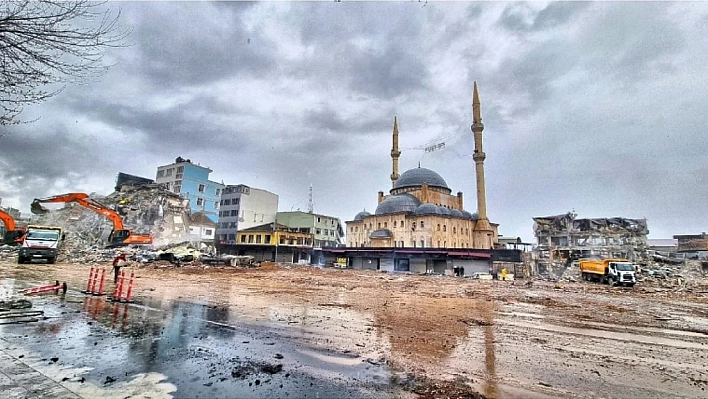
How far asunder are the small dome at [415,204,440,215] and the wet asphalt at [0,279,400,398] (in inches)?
1991

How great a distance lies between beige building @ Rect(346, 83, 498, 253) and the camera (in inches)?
2205

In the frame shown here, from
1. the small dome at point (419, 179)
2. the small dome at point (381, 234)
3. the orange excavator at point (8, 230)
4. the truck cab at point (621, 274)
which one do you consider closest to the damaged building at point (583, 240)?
the truck cab at point (621, 274)

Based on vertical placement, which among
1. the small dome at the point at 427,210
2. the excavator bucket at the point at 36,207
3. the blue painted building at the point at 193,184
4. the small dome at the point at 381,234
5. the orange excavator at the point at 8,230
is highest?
the blue painted building at the point at 193,184

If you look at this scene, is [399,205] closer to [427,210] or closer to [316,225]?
[427,210]

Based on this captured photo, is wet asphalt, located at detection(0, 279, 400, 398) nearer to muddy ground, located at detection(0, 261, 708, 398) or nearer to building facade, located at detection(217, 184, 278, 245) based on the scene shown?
muddy ground, located at detection(0, 261, 708, 398)

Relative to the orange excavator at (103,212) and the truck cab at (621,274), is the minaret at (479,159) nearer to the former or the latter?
the truck cab at (621,274)

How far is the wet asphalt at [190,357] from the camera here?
4.59 metres

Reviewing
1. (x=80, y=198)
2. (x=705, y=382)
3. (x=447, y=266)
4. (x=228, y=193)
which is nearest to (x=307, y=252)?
(x=447, y=266)

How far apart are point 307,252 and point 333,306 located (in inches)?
1701

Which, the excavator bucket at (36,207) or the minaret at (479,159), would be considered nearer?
the excavator bucket at (36,207)

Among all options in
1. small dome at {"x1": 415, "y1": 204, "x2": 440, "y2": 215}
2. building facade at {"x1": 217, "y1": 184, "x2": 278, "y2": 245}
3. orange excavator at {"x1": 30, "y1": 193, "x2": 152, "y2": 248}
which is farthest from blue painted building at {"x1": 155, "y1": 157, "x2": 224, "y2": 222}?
small dome at {"x1": 415, "y1": 204, "x2": 440, "y2": 215}

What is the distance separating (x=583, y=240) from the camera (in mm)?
49312

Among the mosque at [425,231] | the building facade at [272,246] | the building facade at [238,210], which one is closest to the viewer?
the mosque at [425,231]

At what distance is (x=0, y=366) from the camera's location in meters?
4.96
